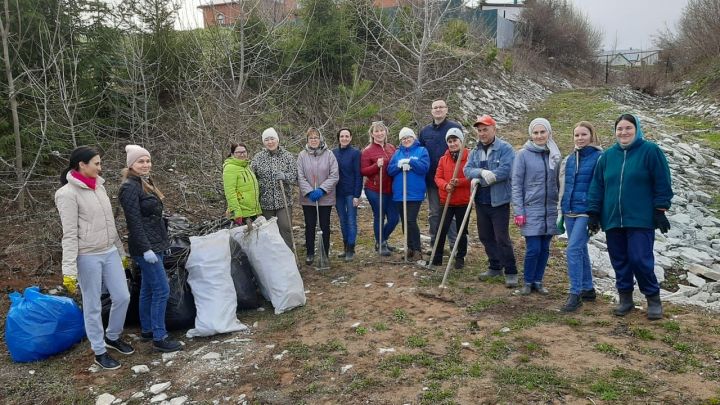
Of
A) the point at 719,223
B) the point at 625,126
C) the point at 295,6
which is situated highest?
the point at 295,6

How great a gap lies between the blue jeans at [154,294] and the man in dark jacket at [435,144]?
3.05 m

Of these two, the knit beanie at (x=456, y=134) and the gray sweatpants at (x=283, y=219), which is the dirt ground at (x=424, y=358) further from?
the knit beanie at (x=456, y=134)

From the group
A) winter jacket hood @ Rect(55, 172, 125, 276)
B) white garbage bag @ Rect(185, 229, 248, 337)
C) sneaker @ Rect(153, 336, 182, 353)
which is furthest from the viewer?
white garbage bag @ Rect(185, 229, 248, 337)

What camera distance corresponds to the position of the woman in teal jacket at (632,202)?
400 cm

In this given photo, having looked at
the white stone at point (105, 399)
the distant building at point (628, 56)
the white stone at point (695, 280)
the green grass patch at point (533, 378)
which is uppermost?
the distant building at point (628, 56)

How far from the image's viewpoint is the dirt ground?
3252 mm

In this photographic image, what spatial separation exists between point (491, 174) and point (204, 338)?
3.03m

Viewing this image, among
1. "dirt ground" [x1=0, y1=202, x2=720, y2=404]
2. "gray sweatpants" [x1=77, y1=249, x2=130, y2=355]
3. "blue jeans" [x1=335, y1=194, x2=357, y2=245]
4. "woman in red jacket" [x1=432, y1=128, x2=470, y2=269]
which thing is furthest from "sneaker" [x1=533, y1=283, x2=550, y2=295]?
"gray sweatpants" [x1=77, y1=249, x2=130, y2=355]

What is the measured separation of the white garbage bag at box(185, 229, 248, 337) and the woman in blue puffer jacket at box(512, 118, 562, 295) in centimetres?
270

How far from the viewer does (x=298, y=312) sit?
488cm

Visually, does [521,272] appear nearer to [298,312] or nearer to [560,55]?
[298,312]

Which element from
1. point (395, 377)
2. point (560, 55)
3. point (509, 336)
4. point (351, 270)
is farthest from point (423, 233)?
point (560, 55)

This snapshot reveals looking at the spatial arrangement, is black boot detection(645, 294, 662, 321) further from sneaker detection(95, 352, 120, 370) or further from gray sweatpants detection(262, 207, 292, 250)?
sneaker detection(95, 352, 120, 370)

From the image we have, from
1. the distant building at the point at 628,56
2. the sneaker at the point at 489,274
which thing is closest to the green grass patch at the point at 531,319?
the sneaker at the point at 489,274
